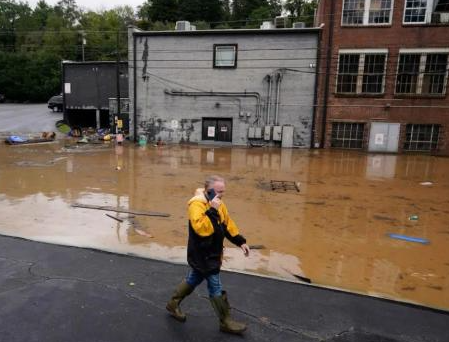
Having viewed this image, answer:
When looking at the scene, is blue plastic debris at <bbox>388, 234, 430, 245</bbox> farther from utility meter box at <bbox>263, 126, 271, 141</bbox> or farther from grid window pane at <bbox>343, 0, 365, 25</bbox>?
grid window pane at <bbox>343, 0, 365, 25</bbox>

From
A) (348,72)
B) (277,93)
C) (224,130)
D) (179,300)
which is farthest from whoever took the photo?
(224,130)

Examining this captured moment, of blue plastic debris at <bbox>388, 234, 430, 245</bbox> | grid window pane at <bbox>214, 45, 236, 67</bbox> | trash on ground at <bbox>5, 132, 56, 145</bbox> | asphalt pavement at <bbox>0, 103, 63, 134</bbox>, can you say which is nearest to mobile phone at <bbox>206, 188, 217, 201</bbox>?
blue plastic debris at <bbox>388, 234, 430, 245</bbox>

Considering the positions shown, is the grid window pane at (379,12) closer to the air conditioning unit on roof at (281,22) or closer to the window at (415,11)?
the window at (415,11)

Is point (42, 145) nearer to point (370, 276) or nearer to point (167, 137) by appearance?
point (167, 137)

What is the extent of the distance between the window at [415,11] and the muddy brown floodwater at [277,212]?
843cm

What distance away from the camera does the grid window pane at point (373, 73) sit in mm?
22475

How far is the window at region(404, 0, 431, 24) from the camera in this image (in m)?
21.6

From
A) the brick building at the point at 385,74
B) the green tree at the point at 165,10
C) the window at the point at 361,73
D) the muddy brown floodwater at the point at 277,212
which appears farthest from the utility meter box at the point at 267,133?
the green tree at the point at 165,10

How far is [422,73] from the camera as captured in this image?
2200 cm

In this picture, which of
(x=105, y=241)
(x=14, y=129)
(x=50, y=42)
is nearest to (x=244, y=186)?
(x=105, y=241)

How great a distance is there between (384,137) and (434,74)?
438 centimetres

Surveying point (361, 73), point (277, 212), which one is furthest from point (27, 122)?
point (277, 212)

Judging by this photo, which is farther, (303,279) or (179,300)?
(303,279)

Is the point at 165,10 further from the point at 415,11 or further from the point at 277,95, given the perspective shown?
the point at 415,11
